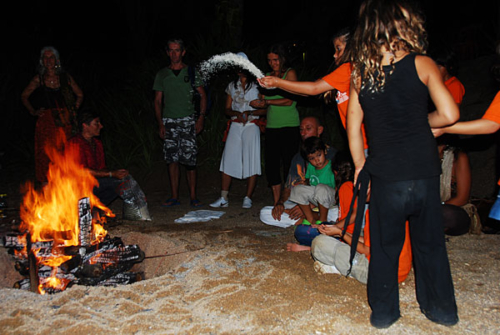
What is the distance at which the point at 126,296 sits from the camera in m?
2.90

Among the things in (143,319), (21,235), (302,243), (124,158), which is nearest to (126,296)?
(143,319)

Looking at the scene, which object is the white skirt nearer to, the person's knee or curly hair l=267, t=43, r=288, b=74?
curly hair l=267, t=43, r=288, b=74

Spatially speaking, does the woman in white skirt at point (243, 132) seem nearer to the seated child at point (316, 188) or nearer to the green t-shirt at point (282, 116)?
the green t-shirt at point (282, 116)

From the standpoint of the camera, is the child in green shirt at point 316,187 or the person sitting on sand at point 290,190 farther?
the person sitting on sand at point 290,190

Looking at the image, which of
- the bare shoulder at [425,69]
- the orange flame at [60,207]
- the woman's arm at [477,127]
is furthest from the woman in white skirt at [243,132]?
the bare shoulder at [425,69]

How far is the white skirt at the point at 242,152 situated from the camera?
5660 millimetres

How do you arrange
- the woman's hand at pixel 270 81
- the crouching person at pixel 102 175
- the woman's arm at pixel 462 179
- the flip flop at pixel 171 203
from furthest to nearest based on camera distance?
the flip flop at pixel 171 203 → the crouching person at pixel 102 175 → the woman's arm at pixel 462 179 → the woman's hand at pixel 270 81

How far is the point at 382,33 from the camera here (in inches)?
85.2

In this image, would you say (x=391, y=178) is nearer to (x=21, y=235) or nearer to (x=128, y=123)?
(x=21, y=235)

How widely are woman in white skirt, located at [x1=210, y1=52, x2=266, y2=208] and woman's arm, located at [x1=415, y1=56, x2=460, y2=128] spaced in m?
3.54

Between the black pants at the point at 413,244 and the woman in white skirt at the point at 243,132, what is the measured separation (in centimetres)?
333

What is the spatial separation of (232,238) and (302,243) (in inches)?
29.2

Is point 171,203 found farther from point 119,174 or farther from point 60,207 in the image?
point 60,207

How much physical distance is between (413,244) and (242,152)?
11.5ft
